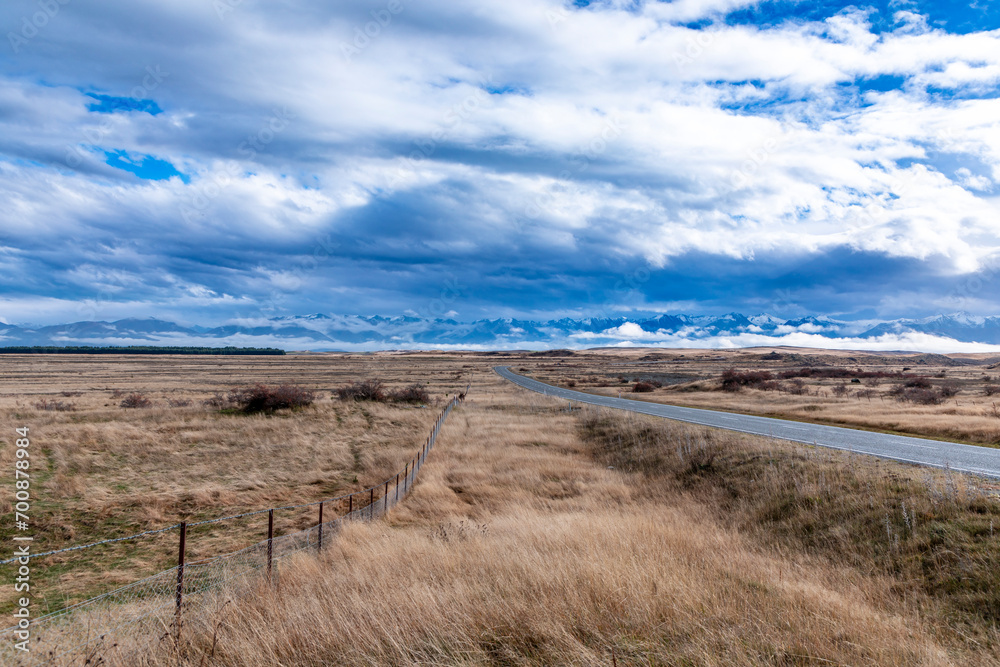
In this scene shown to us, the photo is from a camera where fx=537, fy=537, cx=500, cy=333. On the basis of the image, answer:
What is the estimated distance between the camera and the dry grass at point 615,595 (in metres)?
5.36

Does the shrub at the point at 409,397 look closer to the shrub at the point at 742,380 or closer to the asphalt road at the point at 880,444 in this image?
the asphalt road at the point at 880,444

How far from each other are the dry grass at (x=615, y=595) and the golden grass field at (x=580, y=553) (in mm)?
37

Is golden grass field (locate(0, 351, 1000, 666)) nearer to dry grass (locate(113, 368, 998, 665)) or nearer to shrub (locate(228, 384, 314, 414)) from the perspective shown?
dry grass (locate(113, 368, 998, 665))

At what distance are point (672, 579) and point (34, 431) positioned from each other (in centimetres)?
3208

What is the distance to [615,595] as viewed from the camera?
251 inches

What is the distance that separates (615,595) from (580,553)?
2303 mm

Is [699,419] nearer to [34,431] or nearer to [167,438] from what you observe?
[167,438]

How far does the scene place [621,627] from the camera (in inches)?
226

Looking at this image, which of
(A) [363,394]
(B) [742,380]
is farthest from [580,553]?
(B) [742,380]

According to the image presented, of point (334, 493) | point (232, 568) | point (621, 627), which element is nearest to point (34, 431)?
point (334, 493)

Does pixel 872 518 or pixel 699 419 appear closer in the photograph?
pixel 872 518

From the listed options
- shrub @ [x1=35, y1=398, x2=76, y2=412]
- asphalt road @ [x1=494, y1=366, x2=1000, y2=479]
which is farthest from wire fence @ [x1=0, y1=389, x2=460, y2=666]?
shrub @ [x1=35, y1=398, x2=76, y2=412]

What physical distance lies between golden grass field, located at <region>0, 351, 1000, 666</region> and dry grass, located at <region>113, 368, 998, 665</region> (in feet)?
0.12

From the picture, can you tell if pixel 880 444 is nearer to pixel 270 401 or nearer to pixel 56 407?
pixel 270 401
